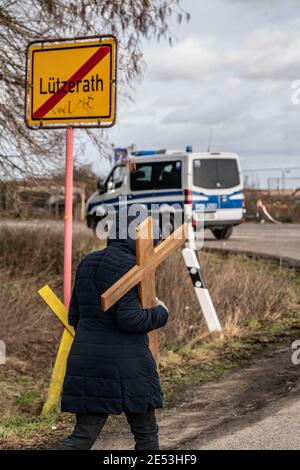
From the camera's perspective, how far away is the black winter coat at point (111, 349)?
4594 millimetres

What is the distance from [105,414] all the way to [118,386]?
207 millimetres

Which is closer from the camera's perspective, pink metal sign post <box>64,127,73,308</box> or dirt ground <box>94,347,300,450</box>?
dirt ground <box>94,347,300,450</box>

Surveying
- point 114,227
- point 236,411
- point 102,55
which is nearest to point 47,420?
point 236,411

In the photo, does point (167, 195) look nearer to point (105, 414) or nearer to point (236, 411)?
point (236, 411)

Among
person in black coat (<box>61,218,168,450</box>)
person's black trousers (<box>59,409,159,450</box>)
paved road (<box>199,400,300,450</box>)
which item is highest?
person in black coat (<box>61,218,168,450</box>)

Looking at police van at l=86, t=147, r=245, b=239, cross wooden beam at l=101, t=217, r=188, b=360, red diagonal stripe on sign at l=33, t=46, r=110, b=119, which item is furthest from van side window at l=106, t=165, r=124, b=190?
cross wooden beam at l=101, t=217, r=188, b=360

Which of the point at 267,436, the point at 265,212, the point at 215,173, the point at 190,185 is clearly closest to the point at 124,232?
the point at 267,436

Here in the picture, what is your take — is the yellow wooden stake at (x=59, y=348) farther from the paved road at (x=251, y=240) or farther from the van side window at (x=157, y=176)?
the van side window at (x=157, y=176)

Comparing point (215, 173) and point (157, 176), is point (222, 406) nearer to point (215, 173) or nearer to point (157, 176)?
point (157, 176)

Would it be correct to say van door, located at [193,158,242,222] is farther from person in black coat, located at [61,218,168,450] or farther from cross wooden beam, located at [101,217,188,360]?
person in black coat, located at [61,218,168,450]

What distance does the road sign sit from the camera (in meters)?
6.85

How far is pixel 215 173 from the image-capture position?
21.2m

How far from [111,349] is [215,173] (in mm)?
16824

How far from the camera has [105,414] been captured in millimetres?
4668
